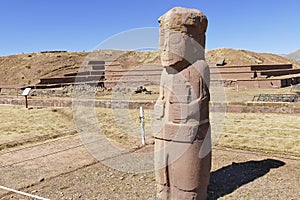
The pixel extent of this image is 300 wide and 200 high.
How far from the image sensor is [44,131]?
11.7m

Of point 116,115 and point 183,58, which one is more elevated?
point 183,58

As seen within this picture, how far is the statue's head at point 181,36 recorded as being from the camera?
4.45m

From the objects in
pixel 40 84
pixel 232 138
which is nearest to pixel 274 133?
pixel 232 138

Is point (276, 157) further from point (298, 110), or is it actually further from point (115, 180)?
point (298, 110)

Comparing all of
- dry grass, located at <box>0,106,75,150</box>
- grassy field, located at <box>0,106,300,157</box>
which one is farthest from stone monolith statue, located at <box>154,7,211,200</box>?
A: dry grass, located at <box>0,106,75,150</box>

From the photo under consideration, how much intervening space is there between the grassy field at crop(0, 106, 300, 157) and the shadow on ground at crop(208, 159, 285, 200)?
109 cm

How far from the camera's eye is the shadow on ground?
18.3ft

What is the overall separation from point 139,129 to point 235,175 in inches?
213

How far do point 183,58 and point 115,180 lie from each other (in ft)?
10.3

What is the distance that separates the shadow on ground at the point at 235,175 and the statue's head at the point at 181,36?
7.82 ft

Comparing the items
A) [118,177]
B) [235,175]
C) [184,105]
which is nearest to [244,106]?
[235,175]

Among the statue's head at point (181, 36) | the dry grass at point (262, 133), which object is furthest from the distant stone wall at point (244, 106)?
the statue's head at point (181, 36)

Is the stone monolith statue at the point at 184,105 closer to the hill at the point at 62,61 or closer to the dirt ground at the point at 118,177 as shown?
the dirt ground at the point at 118,177

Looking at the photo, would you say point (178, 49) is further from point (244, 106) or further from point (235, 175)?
point (244, 106)
